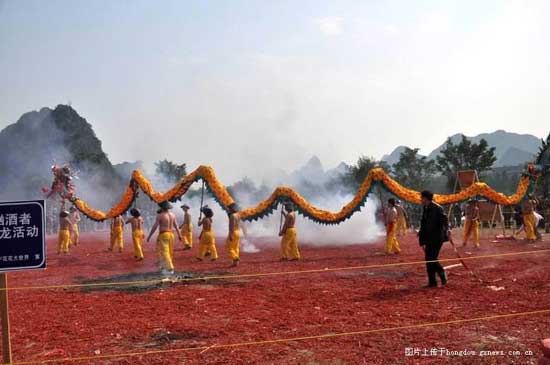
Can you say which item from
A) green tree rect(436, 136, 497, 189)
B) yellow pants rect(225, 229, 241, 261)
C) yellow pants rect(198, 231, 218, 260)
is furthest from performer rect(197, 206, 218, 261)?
green tree rect(436, 136, 497, 189)

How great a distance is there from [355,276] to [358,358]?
6.23m

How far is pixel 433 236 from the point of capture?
9.65 meters

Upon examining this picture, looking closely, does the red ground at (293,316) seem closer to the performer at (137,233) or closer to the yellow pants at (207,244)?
the yellow pants at (207,244)

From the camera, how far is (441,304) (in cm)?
795

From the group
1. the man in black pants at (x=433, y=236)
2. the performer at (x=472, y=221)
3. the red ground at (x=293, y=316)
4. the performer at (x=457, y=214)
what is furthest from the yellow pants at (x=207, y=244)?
the performer at (x=457, y=214)

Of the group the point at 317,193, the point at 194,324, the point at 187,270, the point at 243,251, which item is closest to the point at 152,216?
the point at 317,193

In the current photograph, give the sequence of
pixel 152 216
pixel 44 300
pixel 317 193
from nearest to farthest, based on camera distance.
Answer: pixel 44 300 < pixel 317 193 < pixel 152 216

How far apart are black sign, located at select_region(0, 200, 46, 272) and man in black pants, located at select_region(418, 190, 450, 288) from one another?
7212 millimetres

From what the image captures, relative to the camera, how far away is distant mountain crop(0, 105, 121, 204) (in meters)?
48.1

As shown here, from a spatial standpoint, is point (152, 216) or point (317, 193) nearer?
point (317, 193)

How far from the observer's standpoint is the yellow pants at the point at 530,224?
18.4 meters

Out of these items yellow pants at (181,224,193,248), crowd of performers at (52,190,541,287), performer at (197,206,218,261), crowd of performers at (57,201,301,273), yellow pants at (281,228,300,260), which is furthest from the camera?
yellow pants at (181,224,193,248)

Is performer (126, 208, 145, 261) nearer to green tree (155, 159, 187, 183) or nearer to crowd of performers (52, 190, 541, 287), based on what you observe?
crowd of performers (52, 190, 541, 287)

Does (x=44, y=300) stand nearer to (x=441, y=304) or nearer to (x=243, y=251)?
(x=441, y=304)
